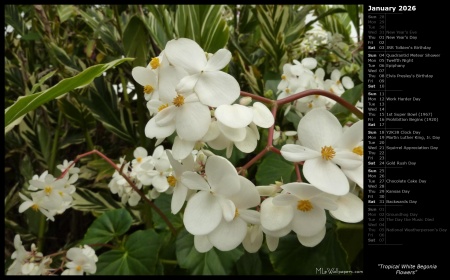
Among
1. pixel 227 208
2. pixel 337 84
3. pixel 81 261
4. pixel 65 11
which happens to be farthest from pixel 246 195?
pixel 65 11

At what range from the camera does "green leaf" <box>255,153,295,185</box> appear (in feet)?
2.47

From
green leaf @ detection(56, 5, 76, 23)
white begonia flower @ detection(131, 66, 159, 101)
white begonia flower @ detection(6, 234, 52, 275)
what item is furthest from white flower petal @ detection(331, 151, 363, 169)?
green leaf @ detection(56, 5, 76, 23)

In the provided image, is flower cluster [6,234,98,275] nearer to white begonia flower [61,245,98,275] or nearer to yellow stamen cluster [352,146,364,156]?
white begonia flower [61,245,98,275]

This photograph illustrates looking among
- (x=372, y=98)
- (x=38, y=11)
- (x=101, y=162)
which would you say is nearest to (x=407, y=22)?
(x=372, y=98)

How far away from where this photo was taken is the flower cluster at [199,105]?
415 mm

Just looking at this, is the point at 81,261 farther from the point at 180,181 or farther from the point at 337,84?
the point at 337,84

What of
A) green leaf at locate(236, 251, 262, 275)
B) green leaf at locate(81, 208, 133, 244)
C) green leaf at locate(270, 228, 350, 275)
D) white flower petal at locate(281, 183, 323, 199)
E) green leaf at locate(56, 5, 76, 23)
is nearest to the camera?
white flower petal at locate(281, 183, 323, 199)

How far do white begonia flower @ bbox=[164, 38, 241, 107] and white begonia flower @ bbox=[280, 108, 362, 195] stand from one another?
0.27 feet

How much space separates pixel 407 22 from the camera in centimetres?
59

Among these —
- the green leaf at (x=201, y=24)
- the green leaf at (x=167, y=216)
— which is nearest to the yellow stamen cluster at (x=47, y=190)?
the green leaf at (x=167, y=216)

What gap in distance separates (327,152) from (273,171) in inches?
14.0

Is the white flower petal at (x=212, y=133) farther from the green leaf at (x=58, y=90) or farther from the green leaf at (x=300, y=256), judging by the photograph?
the green leaf at (x=300, y=256)

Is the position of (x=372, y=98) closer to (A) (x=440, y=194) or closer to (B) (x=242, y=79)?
(A) (x=440, y=194)

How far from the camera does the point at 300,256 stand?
629 millimetres
